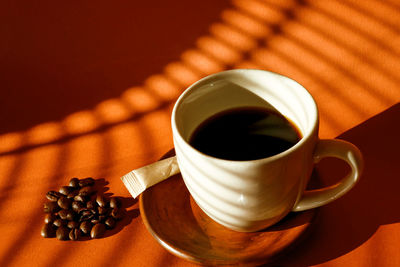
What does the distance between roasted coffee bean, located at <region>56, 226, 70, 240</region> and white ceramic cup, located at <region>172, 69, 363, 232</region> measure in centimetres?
29

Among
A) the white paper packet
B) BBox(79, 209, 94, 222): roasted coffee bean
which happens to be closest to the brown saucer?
the white paper packet

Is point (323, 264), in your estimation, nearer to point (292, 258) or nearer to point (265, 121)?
point (292, 258)

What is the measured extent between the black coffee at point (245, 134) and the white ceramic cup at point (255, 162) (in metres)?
0.01

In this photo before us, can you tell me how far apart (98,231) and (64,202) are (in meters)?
0.10

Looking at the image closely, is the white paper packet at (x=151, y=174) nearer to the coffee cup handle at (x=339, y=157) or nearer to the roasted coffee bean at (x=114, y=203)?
the roasted coffee bean at (x=114, y=203)

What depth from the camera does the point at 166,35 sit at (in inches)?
50.5

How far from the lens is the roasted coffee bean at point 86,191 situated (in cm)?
91

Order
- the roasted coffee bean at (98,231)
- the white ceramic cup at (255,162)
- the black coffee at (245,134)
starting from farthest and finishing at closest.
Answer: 1. the roasted coffee bean at (98,231)
2. the black coffee at (245,134)
3. the white ceramic cup at (255,162)

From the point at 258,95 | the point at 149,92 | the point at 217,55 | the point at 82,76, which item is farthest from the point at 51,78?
the point at 258,95

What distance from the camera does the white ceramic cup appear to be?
617 millimetres

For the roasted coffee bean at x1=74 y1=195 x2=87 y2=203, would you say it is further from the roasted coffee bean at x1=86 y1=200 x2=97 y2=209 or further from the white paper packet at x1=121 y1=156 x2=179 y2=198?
Answer: the white paper packet at x1=121 y1=156 x2=179 y2=198

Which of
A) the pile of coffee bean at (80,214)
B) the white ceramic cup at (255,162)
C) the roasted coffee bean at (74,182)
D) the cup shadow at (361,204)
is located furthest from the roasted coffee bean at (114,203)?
the cup shadow at (361,204)

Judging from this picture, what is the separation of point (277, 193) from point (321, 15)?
2.48 feet

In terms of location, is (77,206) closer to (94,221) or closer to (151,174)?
(94,221)
